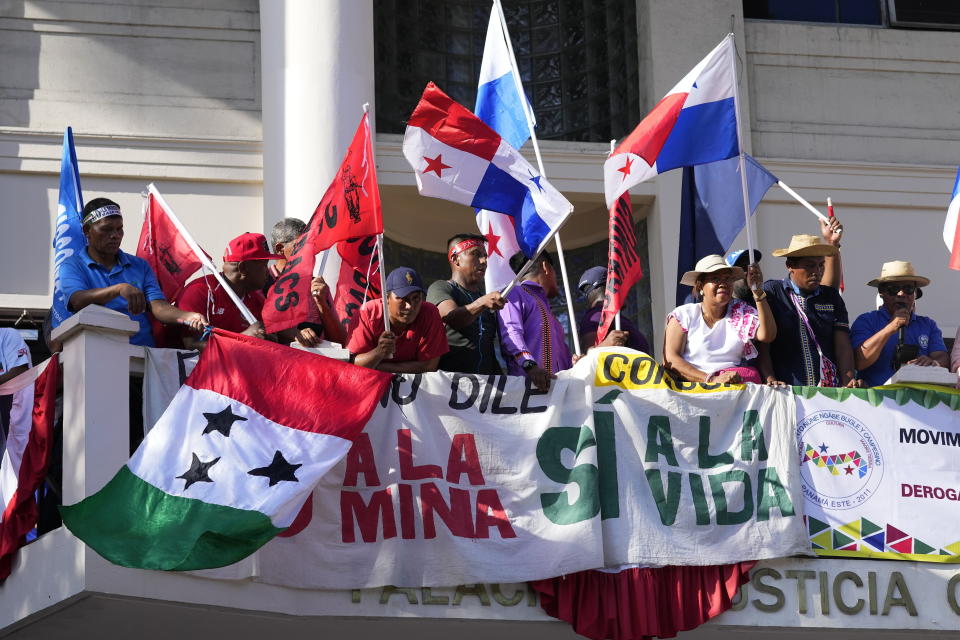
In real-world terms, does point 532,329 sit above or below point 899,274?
below

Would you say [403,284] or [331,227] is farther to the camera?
[331,227]

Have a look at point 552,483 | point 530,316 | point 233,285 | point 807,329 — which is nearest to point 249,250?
point 233,285

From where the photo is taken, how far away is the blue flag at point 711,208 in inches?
515

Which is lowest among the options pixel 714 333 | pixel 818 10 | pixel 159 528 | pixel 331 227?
pixel 159 528

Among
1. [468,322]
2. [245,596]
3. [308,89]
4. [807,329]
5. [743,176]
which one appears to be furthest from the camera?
[308,89]

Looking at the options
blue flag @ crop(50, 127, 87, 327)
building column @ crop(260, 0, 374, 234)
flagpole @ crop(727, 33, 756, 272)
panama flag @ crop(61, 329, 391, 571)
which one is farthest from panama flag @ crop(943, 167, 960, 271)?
blue flag @ crop(50, 127, 87, 327)

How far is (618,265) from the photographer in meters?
12.1

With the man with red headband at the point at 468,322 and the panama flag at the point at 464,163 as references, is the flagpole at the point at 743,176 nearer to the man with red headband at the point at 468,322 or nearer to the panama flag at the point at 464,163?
the panama flag at the point at 464,163

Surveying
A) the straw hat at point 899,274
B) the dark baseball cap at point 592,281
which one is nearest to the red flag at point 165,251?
the dark baseball cap at point 592,281

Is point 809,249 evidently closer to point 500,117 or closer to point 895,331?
point 895,331

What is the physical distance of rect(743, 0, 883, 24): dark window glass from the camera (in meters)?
17.4

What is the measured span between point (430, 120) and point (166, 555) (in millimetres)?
3400

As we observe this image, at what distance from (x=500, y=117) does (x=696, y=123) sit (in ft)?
5.34

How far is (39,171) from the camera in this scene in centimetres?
1549
